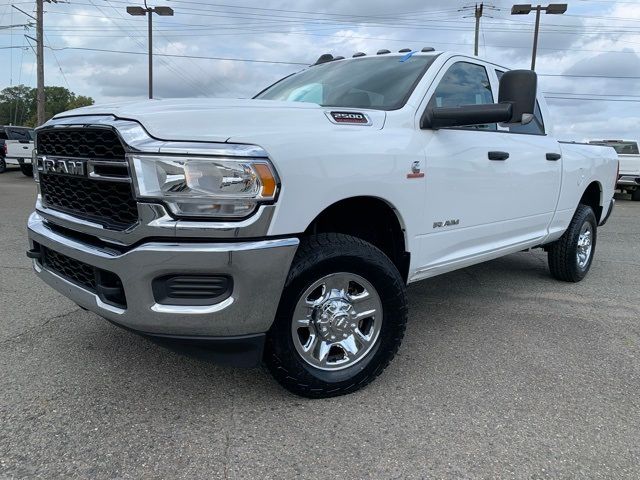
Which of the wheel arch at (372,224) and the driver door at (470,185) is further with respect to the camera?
the driver door at (470,185)

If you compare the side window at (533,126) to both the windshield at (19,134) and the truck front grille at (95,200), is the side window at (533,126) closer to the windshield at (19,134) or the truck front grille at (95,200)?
the truck front grille at (95,200)

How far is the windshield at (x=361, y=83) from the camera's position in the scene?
3.41m

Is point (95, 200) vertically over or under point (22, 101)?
under

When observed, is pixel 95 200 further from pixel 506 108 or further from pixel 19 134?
pixel 19 134

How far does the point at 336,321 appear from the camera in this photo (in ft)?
9.21

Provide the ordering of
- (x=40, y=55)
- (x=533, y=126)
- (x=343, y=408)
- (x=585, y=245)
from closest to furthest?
(x=343, y=408) < (x=533, y=126) < (x=585, y=245) < (x=40, y=55)

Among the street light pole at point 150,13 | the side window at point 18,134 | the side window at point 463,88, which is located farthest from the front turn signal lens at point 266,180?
the street light pole at point 150,13

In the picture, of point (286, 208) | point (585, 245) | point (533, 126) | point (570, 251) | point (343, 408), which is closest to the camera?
point (286, 208)

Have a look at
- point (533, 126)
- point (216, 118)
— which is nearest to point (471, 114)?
point (216, 118)

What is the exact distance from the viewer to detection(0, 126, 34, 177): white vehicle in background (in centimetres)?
1997

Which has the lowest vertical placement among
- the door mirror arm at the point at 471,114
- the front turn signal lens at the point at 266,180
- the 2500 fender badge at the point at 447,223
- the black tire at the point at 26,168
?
the black tire at the point at 26,168

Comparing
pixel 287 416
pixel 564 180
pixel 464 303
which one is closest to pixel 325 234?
pixel 287 416

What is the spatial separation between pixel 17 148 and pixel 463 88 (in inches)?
805

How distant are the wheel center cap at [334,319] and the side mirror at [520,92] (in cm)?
145
